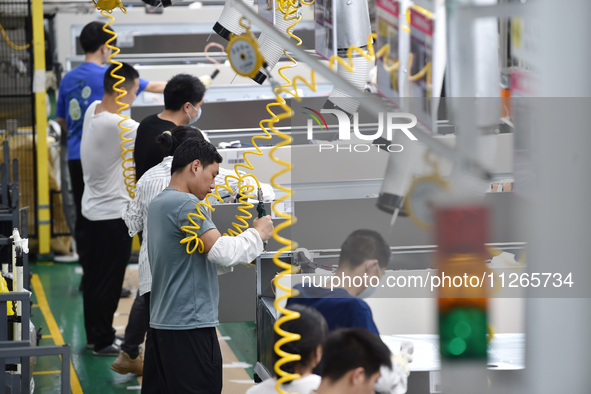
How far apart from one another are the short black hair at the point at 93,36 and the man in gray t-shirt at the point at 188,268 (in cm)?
285

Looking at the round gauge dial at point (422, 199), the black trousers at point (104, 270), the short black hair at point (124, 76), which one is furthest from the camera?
the black trousers at point (104, 270)

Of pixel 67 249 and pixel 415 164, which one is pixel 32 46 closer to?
pixel 67 249

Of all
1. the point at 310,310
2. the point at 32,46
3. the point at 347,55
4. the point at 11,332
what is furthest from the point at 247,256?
the point at 32,46

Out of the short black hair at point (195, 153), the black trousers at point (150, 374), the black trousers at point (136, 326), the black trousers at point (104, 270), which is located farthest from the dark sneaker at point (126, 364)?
the short black hair at point (195, 153)

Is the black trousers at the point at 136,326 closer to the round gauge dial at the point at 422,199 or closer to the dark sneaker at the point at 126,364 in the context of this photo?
the dark sneaker at the point at 126,364

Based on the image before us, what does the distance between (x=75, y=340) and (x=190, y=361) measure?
112 inches

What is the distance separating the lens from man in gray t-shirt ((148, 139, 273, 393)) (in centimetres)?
359

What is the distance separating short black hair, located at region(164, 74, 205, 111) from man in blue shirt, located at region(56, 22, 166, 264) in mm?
1399

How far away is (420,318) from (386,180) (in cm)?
47

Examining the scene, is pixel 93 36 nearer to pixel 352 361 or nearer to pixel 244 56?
pixel 244 56

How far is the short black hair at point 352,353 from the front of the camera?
2.28 meters

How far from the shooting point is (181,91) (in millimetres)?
4727

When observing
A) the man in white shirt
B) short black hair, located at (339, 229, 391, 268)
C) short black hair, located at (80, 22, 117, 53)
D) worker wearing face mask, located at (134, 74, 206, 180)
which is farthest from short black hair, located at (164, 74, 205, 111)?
short black hair, located at (339, 229, 391, 268)

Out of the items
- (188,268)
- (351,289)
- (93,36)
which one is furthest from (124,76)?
(351,289)
